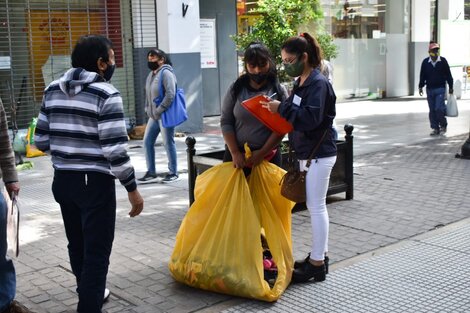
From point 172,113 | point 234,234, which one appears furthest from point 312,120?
point 172,113

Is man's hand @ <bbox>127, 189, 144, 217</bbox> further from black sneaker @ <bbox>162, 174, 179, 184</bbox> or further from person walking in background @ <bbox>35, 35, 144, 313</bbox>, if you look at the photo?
black sneaker @ <bbox>162, 174, 179, 184</bbox>

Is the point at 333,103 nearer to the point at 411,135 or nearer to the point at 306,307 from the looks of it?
the point at 306,307

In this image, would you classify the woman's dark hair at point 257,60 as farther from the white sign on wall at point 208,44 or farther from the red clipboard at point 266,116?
the white sign on wall at point 208,44

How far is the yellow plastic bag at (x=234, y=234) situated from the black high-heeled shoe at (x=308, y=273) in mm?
178

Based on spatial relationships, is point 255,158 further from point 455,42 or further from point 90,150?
point 455,42

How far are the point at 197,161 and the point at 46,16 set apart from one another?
7.24 metres

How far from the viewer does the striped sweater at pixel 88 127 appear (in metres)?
3.92

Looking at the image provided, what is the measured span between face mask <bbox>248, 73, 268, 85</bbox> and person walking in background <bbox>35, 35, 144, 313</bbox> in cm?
124

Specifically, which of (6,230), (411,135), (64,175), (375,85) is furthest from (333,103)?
(375,85)

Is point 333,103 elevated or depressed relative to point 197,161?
elevated

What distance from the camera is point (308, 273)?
489cm

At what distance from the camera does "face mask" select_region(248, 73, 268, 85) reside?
493cm

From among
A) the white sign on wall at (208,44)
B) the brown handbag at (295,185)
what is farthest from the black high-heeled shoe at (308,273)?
the white sign on wall at (208,44)

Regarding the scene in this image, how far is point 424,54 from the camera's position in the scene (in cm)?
2183
